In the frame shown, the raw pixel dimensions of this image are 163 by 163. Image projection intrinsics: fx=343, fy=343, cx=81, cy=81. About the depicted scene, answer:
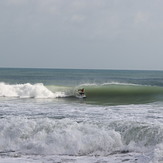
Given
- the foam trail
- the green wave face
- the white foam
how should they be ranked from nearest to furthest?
1. the white foam
2. the green wave face
3. the foam trail

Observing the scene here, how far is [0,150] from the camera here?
1089cm

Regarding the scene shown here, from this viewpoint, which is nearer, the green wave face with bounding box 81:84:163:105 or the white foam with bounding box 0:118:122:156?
the white foam with bounding box 0:118:122:156

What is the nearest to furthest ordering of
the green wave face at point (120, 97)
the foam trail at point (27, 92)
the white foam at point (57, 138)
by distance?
1. the white foam at point (57, 138)
2. the green wave face at point (120, 97)
3. the foam trail at point (27, 92)

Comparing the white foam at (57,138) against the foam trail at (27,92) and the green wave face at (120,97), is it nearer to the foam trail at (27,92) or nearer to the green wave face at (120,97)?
the green wave face at (120,97)

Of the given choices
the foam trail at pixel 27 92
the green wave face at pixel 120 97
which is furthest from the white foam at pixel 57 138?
the foam trail at pixel 27 92

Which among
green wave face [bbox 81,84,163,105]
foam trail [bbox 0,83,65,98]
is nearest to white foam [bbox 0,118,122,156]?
green wave face [bbox 81,84,163,105]

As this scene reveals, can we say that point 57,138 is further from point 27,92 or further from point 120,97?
point 27,92

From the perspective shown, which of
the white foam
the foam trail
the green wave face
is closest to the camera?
the white foam

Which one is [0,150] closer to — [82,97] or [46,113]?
[46,113]

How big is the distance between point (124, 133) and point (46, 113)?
5.32 meters

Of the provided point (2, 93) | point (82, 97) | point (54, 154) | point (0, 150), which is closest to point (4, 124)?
point (0, 150)

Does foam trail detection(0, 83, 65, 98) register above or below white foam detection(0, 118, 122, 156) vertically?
above

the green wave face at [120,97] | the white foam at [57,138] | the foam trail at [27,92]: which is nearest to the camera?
the white foam at [57,138]

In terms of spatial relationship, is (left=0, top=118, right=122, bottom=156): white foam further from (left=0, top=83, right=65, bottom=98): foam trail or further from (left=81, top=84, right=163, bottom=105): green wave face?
(left=0, top=83, right=65, bottom=98): foam trail
